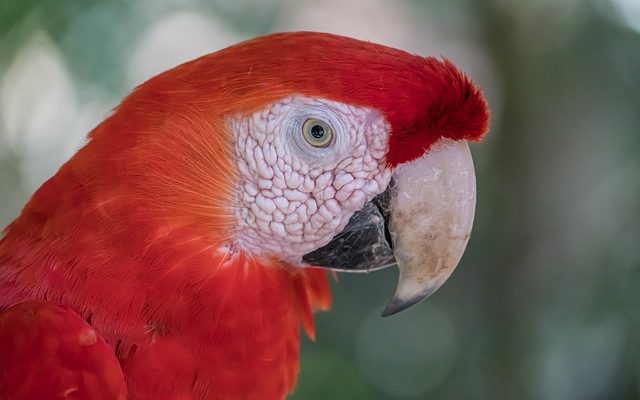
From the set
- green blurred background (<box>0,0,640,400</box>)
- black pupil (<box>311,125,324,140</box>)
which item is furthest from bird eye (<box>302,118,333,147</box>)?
green blurred background (<box>0,0,640,400</box>)

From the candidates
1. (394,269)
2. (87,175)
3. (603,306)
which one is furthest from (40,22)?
(603,306)

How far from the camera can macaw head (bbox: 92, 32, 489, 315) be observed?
78 cm

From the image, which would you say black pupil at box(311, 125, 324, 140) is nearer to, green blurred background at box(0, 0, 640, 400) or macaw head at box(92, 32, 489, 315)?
macaw head at box(92, 32, 489, 315)

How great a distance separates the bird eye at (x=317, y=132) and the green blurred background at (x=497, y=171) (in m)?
0.79

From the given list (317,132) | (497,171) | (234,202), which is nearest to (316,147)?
(317,132)

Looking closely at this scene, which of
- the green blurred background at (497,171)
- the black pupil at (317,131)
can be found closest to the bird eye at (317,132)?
the black pupil at (317,131)

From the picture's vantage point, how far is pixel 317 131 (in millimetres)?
800

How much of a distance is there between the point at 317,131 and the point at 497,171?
1.30 m

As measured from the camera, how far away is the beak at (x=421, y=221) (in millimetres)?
814

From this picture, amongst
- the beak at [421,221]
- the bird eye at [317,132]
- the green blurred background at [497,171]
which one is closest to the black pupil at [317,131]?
the bird eye at [317,132]

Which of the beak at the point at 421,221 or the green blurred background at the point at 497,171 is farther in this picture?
the green blurred background at the point at 497,171

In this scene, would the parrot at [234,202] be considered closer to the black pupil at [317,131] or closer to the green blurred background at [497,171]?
the black pupil at [317,131]

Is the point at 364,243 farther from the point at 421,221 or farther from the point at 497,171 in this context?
the point at 497,171

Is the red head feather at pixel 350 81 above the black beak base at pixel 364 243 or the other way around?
above
